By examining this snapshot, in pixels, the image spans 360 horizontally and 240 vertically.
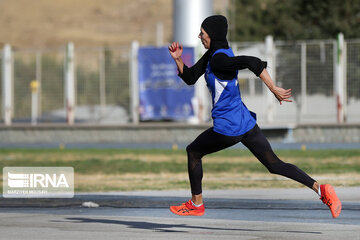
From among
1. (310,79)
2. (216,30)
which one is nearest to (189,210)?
(216,30)

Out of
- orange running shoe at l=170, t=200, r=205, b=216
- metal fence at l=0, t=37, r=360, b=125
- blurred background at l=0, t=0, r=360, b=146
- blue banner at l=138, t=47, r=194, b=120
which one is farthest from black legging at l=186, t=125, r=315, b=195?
blue banner at l=138, t=47, r=194, b=120

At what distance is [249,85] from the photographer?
29.0 metres

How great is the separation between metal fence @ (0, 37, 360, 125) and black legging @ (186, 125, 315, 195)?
60.4ft

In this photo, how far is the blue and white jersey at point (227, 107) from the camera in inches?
341

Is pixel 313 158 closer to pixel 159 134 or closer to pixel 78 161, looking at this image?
pixel 78 161

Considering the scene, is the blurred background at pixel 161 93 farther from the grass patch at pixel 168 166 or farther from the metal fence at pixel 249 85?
the grass patch at pixel 168 166

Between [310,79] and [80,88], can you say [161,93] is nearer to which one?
[80,88]

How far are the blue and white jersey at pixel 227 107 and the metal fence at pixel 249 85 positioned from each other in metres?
18.6

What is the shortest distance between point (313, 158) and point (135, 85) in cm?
969

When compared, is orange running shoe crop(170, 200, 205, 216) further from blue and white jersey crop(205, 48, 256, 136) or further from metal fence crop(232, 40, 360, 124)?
metal fence crop(232, 40, 360, 124)

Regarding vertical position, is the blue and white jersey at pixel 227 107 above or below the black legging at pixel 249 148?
above

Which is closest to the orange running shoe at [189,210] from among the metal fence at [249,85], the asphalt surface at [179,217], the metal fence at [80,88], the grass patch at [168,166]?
the asphalt surface at [179,217]

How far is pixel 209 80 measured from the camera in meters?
8.74

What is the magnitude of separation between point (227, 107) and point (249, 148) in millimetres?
506
